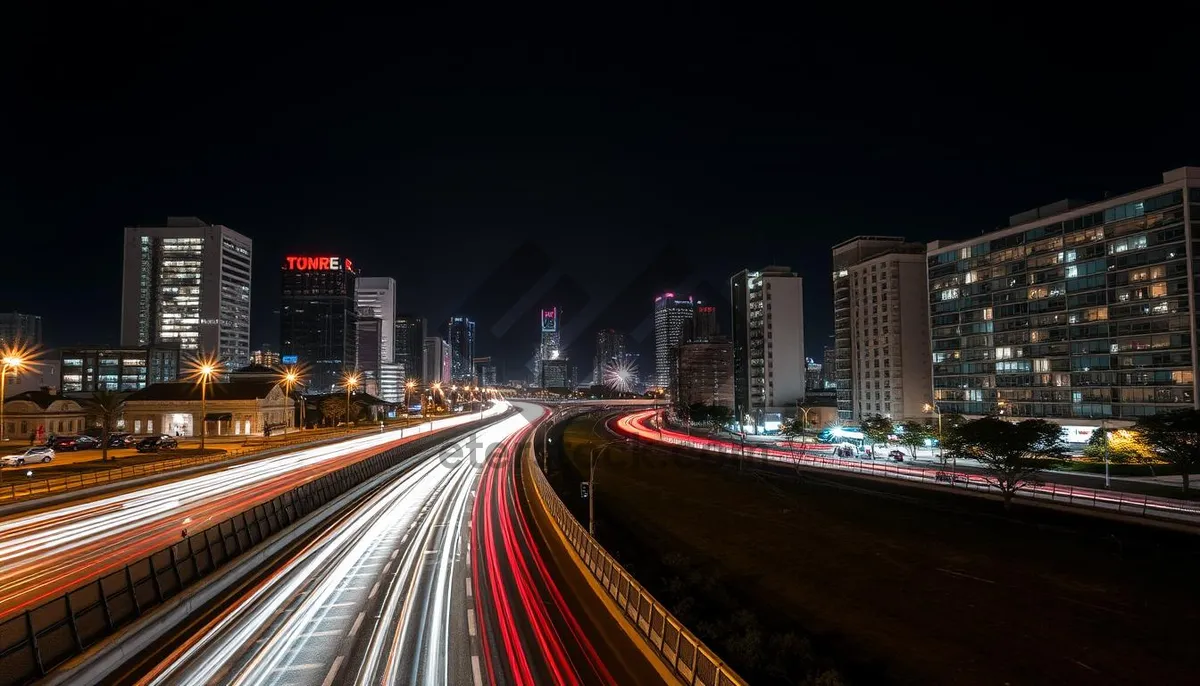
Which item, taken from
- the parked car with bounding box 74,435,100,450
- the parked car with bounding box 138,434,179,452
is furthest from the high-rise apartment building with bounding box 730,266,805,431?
the parked car with bounding box 74,435,100,450

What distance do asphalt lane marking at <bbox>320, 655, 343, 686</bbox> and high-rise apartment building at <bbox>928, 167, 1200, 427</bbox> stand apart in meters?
96.5

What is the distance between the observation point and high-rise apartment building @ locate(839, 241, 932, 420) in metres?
123

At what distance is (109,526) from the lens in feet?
103

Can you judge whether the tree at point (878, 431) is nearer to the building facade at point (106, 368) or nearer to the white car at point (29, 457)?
the white car at point (29, 457)

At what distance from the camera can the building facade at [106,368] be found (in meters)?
169

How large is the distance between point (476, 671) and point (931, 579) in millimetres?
28678

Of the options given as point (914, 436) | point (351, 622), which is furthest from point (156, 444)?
point (914, 436)

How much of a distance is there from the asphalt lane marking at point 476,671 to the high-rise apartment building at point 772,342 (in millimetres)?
147863

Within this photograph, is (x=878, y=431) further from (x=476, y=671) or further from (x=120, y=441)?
(x=120, y=441)

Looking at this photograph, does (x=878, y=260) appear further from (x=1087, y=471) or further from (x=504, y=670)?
(x=504, y=670)

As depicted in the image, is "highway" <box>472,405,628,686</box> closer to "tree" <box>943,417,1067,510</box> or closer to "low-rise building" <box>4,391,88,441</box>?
"tree" <box>943,417,1067,510</box>

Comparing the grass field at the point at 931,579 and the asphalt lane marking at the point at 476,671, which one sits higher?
the asphalt lane marking at the point at 476,671

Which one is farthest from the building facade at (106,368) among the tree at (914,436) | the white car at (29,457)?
the tree at (914,436)

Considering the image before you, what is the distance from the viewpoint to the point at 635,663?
1675cm
